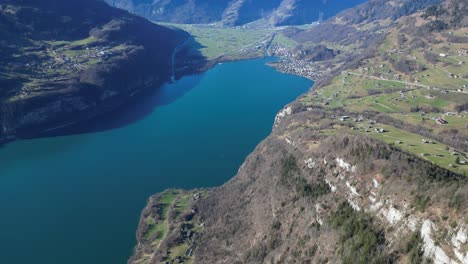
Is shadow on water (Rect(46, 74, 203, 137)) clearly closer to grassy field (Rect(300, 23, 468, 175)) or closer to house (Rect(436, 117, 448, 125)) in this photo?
grassy field (Rect(300, 23, 468, 175))

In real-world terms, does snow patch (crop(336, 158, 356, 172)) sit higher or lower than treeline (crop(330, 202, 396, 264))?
higher

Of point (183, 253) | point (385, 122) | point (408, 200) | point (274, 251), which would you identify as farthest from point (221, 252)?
point (385, 122)

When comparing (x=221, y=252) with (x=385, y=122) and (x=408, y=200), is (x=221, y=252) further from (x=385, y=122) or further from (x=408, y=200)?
(x=385, y=122)

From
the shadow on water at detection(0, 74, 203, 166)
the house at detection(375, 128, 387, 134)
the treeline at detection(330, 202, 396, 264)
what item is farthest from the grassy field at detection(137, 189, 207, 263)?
the shadow on water at detection(0, 74, 203, 166)

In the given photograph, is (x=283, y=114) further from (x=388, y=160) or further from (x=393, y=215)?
(x=393, y=215)

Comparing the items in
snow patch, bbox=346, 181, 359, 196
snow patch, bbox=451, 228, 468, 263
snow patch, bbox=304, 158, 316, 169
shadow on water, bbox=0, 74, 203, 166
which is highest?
snow patch, bbox=451, 228, 468, 263

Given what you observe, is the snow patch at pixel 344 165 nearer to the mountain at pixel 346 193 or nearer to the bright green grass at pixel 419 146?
the mountain at pixel 346 193

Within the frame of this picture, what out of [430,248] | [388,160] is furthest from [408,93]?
[430,248]

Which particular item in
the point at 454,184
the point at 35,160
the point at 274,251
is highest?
the point at 454,184
